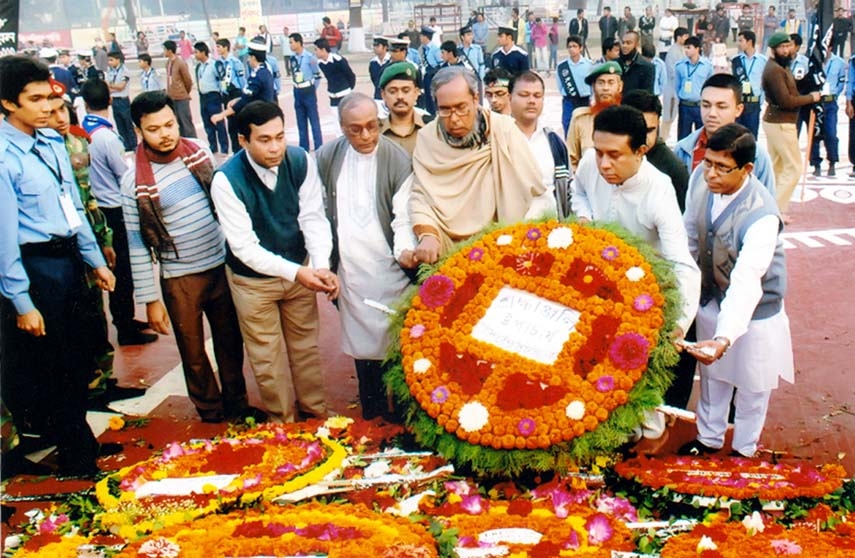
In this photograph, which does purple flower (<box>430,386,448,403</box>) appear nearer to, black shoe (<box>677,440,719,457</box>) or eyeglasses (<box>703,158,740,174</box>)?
black shoe (<box>677,440,719,457</box>)

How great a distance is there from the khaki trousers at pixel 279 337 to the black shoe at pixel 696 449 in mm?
1935

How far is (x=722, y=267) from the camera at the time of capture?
147 inches

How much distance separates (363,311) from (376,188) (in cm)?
66

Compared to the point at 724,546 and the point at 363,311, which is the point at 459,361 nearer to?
the point at 363,311

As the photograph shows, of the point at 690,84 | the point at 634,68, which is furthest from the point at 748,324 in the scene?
the point at 690,84

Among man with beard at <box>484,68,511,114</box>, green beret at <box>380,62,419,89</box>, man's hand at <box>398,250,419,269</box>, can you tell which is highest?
green beret at <box>380,62,419,89</box>

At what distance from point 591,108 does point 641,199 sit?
6.25ft

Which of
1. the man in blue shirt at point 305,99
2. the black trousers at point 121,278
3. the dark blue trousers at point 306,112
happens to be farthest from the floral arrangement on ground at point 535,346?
the dark blue trousers at point 306,112

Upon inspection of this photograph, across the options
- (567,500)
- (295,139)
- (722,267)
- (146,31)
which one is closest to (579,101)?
(295,139)

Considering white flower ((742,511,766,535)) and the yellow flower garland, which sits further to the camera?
the yellow flower garland

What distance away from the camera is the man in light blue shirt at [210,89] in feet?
42.6

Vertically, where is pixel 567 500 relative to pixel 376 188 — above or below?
below

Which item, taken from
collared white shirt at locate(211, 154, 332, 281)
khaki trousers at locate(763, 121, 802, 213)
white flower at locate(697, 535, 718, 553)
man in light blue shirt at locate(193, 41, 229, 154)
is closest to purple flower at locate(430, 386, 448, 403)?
collared white shirt at locate(211, 154, 332, 281)

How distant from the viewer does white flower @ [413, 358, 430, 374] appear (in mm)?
3682
